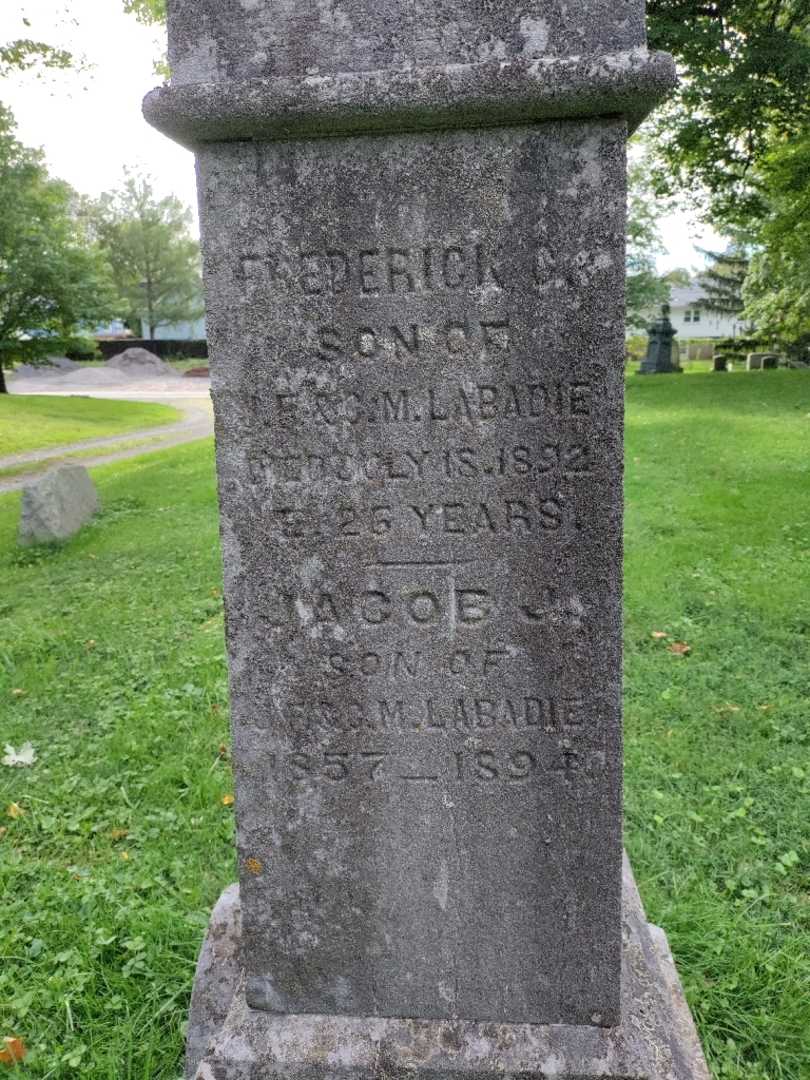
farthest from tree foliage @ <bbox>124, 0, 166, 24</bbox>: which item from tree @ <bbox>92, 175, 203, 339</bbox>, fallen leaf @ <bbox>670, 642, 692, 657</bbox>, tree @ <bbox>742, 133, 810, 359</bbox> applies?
tree @ <bbox>92, 175, 203, 339</bbox>

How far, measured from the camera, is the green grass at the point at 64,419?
18.9 meters

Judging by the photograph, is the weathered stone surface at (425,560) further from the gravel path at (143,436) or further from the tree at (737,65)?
the tree at (737,65)

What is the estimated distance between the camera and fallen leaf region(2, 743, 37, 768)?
4367 millimetres

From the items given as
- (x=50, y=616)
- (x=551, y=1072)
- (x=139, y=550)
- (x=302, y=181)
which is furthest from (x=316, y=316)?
(x=139, y=550)

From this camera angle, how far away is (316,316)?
6.21 feet

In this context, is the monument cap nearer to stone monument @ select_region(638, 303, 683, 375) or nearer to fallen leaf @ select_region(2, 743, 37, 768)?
fallen leaf @ select_region(2, 743, 37, 768)

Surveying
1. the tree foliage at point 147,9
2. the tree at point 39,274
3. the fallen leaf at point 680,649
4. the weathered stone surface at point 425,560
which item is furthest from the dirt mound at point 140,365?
the weathered stone surface at point 425,560

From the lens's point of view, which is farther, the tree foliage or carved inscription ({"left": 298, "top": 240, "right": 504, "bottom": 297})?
the tree foliage

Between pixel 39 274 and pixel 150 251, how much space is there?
34.2 meters

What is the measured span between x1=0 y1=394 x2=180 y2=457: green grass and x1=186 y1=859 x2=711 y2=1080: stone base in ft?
55.2

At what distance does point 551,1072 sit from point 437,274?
6.28 ft

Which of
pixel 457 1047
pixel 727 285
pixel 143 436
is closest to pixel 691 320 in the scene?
pixel 727 285

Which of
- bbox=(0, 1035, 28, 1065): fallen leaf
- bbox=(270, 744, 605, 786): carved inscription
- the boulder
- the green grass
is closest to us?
bbox=(270, 744, 605, 786): carved inscription

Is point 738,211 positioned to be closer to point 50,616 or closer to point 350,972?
point 50,616
